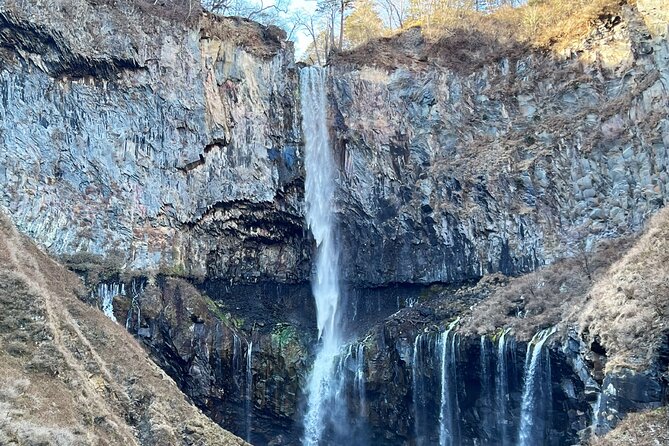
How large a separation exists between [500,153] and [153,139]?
53.4 feet

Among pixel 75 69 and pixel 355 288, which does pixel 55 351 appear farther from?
pixel 355 288

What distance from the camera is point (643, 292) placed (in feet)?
50.5

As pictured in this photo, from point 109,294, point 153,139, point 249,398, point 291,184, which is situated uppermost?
point 153,139

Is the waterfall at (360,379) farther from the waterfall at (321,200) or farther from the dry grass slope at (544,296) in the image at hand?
the dry grass slope at (544,296)

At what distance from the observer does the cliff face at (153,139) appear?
24516 mm

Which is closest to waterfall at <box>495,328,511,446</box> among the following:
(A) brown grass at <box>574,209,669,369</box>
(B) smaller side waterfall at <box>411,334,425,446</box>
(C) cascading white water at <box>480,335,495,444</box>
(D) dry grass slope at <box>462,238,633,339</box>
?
(C) cascading white water at <box>480,335,495,444</box>

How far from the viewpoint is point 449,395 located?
22.8 meters

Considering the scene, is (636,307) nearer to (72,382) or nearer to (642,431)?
(642,431)

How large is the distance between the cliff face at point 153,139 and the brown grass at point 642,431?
18988mm

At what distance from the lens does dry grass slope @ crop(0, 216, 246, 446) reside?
10.8 meters

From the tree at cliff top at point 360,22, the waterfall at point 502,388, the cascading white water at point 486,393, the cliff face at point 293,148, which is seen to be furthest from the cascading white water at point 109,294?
the tree at cliff top at point 360,22

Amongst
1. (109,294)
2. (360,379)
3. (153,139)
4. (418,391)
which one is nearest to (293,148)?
(153,139)

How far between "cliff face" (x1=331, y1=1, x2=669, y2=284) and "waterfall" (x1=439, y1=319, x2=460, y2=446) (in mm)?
5887

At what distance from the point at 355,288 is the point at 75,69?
1646cm
